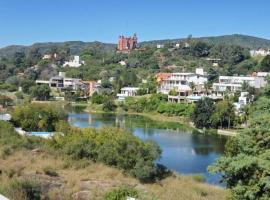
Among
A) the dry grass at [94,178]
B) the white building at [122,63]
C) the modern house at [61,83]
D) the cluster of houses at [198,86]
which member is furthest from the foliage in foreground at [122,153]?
the white building at [122,63]

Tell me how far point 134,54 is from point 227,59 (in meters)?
10.2

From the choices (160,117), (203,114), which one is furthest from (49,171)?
(160,117)

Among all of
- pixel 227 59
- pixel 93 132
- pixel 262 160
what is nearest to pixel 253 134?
pixel 262 160

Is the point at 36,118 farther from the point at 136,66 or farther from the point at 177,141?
the point at 136,66

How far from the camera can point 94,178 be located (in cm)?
798

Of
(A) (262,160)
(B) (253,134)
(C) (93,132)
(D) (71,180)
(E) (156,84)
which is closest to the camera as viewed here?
(A) (262,160)

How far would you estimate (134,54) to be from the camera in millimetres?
51844

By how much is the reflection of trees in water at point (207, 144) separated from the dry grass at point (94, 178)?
8.09 metres

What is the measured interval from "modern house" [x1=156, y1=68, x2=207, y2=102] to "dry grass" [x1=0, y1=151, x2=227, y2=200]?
23.1 meters

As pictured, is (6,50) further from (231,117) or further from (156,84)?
(231,117)

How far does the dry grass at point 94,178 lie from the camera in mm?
7027

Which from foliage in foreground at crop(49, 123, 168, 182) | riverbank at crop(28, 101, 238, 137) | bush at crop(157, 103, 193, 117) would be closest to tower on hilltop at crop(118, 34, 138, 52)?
riverbank at crop(28, 101, 238, 137)

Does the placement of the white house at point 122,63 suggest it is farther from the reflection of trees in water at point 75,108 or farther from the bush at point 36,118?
the bush at point 36,118

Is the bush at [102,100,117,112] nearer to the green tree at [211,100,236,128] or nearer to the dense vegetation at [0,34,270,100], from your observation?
the dense vegetation at [0,34,270,100]
